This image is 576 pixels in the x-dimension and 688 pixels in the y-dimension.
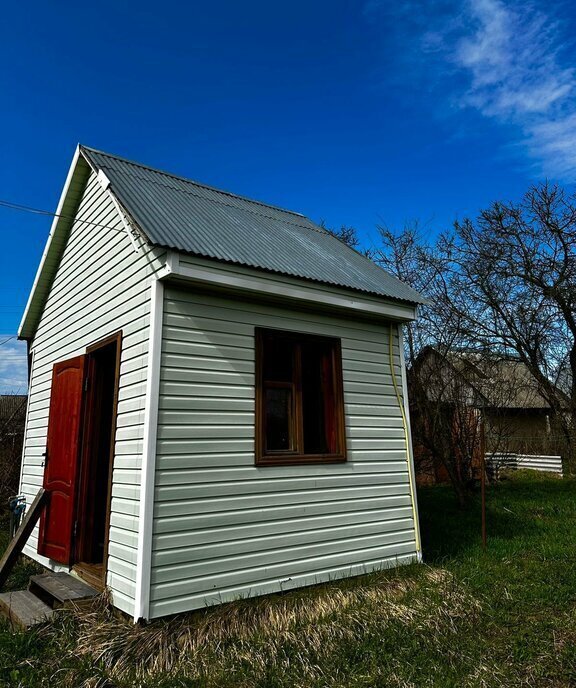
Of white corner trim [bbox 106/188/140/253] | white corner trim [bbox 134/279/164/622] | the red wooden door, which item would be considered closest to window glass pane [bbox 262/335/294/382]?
white corner trim [bbox 134/279/164/622]

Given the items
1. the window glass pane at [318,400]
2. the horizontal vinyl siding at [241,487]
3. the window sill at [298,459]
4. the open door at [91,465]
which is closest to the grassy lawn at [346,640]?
the horizontal vinyl siding at [241,487]

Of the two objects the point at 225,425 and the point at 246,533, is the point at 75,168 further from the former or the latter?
the point at 246,533

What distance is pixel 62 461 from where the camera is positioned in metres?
5.77

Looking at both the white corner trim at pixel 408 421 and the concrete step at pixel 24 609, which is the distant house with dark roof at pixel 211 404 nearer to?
the white corner trim at pixel 408 421

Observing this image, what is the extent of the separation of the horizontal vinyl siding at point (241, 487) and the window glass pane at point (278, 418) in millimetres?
302

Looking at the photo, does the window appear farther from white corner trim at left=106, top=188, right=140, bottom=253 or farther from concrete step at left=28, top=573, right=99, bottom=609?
concrete step at left=28, top=573, right=99, bottom=609

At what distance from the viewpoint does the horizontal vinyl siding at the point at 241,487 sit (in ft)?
13.7

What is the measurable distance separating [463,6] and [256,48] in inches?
140

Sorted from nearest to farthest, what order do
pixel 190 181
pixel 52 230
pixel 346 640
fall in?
1. pixel 346 640
2. pixel 52 230
3. pixel 190 181

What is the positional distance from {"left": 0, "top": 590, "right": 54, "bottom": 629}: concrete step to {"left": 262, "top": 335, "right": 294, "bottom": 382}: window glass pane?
9.57 ft

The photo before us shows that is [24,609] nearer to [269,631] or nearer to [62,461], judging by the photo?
[62,461]

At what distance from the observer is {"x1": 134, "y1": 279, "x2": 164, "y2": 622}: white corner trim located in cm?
386

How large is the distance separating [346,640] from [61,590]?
2.67 m

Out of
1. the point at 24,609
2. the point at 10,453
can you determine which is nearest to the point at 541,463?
the point at 10,453
